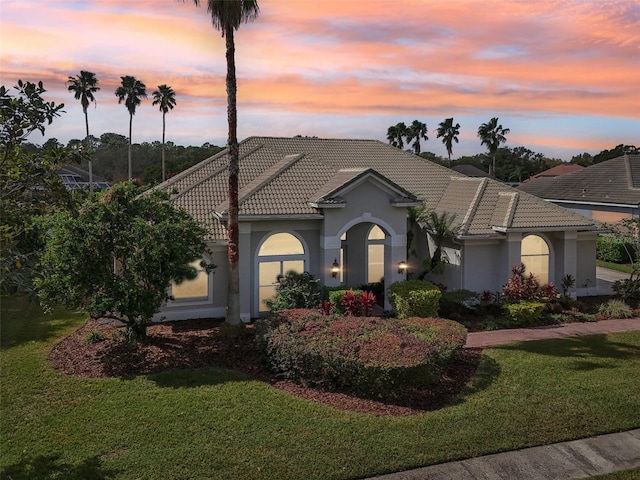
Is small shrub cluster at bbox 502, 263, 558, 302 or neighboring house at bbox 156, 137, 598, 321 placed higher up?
neighboring house at bbox 156, 137, 598, 321

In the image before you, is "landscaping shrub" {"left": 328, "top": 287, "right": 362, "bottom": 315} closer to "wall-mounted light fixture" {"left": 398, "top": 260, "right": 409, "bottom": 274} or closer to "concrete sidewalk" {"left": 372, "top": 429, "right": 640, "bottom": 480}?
"wall-mounted light fixture" {"left": 398, "top": 260, "right": 409, "bottom": 274}

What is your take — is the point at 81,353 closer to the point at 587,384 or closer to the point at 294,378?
the point at 294,378

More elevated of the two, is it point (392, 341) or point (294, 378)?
point (392, 341)

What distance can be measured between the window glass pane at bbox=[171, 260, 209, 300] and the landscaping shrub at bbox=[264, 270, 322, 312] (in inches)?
94.8

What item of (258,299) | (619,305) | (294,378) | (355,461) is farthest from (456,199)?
(355,461)

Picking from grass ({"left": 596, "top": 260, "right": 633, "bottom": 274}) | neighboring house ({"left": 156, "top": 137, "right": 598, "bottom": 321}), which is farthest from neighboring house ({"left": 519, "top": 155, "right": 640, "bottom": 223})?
neighboring house ({"left": 156, "top": 137, "right": 598, "bottom": 321})

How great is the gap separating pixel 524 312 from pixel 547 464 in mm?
10387

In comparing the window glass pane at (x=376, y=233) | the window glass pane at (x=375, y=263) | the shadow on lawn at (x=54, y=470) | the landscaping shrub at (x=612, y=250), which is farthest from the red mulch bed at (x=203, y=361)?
the landscaping shrub at (x=612, y=250)

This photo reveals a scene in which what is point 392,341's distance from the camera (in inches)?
533

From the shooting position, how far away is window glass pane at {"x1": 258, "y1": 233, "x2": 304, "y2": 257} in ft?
64.6

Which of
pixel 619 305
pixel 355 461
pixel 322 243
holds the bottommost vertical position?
pixel 355 461

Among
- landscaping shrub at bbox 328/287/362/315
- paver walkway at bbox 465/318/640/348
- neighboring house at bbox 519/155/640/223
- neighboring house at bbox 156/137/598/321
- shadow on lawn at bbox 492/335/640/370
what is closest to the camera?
shadow on lawn at bbox 492/335/640/370

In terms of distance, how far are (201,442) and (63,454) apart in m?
2.61

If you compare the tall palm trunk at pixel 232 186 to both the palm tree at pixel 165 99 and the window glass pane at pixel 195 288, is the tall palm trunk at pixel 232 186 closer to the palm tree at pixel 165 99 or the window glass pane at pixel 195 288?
the window glass pane at pixel 195 288
